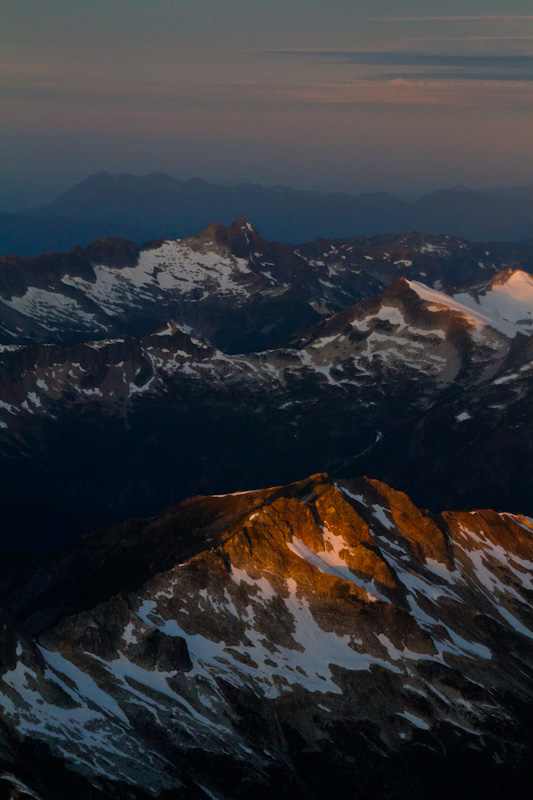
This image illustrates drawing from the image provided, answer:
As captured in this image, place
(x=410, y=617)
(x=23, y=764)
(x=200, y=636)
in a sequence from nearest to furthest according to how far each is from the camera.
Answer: (x=23, y=764)
(x=200, y=636)
(x=410, y=617)

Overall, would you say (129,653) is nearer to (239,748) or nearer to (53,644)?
(53,644)

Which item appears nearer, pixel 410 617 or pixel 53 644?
pixel 53 644

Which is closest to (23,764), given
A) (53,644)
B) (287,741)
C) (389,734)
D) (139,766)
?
(139,766)

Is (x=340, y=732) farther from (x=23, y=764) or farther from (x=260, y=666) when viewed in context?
(x=23, y=764)

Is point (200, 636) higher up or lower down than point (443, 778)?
higher up

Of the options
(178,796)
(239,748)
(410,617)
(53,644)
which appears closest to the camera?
(178,796)

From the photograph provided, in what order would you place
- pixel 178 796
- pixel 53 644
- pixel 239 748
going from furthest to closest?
pixel 53 644
pixel 239 748
pixel 178 796

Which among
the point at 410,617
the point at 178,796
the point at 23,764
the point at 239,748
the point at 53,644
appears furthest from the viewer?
the point at 410,617

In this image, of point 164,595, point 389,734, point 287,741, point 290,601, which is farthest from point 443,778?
point 164,595

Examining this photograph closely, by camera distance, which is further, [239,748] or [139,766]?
[239,748]
